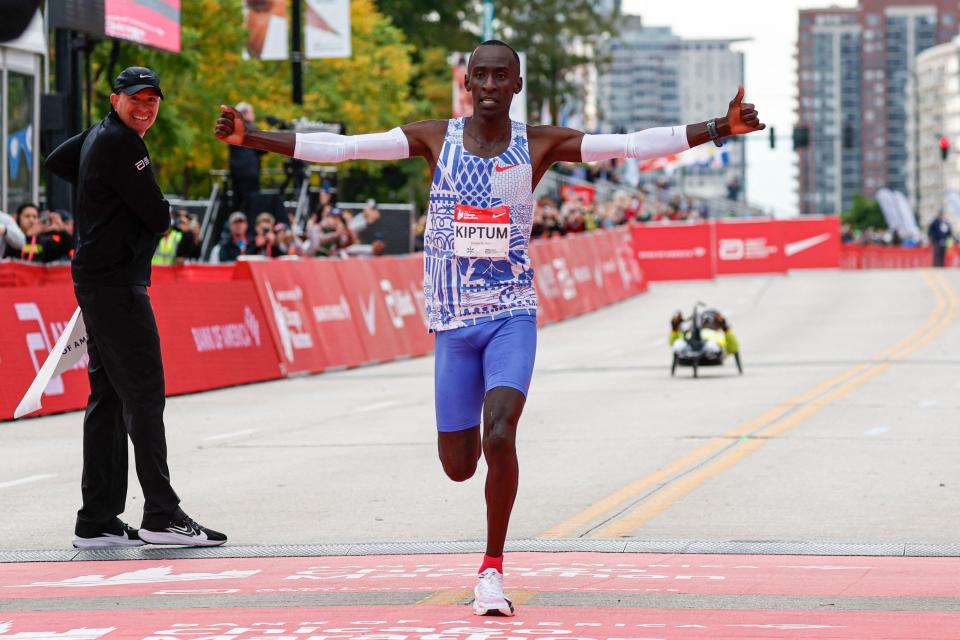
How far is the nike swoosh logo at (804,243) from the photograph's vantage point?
5653cm

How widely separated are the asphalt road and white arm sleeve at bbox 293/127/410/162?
214 cm

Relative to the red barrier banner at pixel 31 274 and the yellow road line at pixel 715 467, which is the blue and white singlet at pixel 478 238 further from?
the red barrier banner at pixel 31 274

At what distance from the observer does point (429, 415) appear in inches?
656

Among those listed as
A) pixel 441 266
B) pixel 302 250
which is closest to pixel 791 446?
Answer: pixel 441 266

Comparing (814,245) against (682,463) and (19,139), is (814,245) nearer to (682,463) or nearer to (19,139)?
(19,139)

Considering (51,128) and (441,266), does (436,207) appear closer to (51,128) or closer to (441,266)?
(441,266)

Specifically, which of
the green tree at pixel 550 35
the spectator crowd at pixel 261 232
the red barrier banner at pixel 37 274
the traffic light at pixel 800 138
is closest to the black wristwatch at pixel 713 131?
the spectator crowd at pixel 261 232

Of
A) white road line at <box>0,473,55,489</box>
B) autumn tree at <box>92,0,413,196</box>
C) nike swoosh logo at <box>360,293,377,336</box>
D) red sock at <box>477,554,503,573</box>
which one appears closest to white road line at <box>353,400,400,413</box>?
white road line at <box>0,473,55,489</box>

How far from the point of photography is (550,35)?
83.5m

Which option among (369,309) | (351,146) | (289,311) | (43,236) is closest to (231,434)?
(43,236)

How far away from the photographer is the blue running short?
22.5 ft

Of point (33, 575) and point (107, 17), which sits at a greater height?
point (107, 17)

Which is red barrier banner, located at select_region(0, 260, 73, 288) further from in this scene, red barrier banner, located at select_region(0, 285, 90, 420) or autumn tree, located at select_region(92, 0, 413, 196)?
autumn tree, located at select_region(92, 0, 413, 196)

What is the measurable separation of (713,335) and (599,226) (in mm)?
27335
